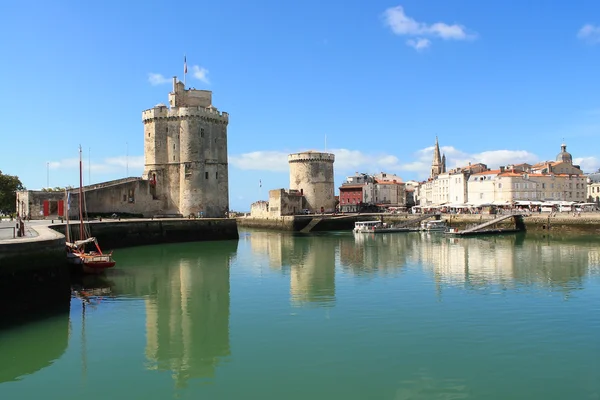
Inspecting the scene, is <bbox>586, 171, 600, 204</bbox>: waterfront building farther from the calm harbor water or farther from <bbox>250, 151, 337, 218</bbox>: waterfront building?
the calm harbor water

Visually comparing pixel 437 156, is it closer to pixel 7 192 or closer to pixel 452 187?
pixel 452 187

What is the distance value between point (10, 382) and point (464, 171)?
7026cm

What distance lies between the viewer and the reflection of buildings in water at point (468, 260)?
69.6 ft

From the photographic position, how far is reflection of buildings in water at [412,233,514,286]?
2120cm

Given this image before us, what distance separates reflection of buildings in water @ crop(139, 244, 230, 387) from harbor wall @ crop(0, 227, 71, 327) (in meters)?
2.73

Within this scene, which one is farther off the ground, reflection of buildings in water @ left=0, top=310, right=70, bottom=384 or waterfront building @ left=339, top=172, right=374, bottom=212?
waterfront building @ left=339, top=172, right=374, bottom=212

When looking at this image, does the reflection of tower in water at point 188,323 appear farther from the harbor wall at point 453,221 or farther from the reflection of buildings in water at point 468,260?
the harbor wall at point 453,221

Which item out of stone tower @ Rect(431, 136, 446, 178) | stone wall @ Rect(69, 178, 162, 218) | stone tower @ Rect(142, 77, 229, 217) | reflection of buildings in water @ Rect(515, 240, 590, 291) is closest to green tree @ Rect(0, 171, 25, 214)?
stone wall @ Rect(69, 178, 162, 218)

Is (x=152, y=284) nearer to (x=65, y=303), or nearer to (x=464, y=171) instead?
(x=65, y=303)

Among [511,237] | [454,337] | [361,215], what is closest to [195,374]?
[454,337]

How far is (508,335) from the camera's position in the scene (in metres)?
12.1

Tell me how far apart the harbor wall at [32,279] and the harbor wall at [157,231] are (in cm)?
1236

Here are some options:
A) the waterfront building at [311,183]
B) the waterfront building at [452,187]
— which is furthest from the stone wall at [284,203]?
the waterfront building at [452,187]

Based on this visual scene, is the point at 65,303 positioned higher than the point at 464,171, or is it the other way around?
the point at 464,171
